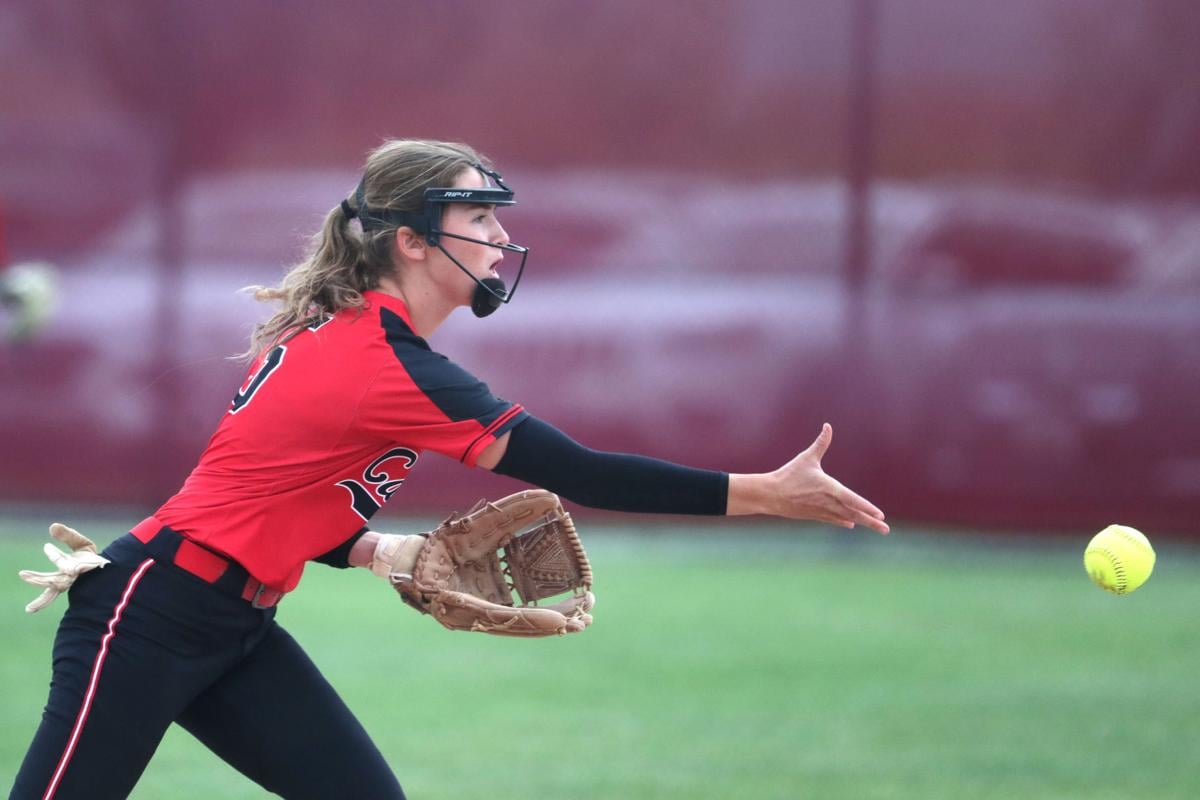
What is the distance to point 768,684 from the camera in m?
6.29

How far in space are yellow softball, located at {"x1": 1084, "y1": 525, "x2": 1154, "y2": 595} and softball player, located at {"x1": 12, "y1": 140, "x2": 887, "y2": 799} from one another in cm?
111

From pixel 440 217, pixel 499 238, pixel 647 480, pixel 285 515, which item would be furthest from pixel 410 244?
pixel 647 480

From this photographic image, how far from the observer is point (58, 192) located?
994 centimetres

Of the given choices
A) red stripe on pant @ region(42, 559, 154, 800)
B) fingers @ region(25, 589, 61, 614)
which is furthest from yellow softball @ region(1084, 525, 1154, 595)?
fingers @ region(25, 589, 61, 614)

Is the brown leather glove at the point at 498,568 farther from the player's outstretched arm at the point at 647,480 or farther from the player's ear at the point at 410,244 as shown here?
the player's ear at the point at 410,244

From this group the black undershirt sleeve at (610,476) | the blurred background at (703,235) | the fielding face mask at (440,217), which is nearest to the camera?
the black undershirt sleeve at (610,476)

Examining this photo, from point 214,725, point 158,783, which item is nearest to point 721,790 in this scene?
point 158,783

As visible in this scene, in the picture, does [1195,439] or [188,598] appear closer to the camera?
[188,598]

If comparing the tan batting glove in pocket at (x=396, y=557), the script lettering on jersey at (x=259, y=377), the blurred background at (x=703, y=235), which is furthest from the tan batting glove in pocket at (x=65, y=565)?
the blurred background at (x=703, y=235)

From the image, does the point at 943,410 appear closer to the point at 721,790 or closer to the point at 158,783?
the point at 721,790

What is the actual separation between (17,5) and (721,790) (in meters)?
7.67

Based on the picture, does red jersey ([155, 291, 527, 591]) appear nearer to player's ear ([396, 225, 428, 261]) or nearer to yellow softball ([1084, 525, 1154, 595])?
player's ear ([396, 225, 428, 261])

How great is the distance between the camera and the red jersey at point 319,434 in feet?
9.41

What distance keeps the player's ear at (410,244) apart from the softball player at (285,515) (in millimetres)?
19
